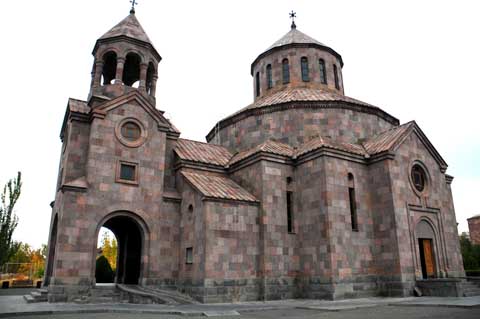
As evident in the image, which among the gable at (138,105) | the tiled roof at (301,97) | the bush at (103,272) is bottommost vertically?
the bush at (103,272)

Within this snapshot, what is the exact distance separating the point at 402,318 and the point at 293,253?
774cm

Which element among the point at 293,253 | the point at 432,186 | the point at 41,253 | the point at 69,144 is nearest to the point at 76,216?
the point at 69,144

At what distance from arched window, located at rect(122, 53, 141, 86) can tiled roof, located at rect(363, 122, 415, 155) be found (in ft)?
42.2

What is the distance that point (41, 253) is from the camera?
2645 inches

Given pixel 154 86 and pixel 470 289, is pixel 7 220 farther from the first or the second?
pixel 470 289

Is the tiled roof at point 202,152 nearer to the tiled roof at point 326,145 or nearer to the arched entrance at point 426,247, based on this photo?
the tiled roof at point 326,145

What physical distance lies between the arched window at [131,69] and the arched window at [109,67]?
0.65 metres

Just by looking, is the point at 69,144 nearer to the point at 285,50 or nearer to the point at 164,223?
the point at 164,223

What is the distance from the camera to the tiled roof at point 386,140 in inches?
685

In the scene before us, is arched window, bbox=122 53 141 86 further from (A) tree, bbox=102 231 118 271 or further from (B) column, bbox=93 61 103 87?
(A) tree, bbox=102 231 118 271

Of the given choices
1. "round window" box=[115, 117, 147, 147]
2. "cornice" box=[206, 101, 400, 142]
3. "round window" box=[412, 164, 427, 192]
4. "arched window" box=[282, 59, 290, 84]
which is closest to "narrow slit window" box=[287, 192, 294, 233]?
"cornice" box=[206, 101, 400, 142]

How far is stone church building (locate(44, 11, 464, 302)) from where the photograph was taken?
15.2 m

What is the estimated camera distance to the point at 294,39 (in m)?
25.3

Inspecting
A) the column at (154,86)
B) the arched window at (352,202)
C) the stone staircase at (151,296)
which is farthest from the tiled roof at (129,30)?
the arched window at (352,202)
